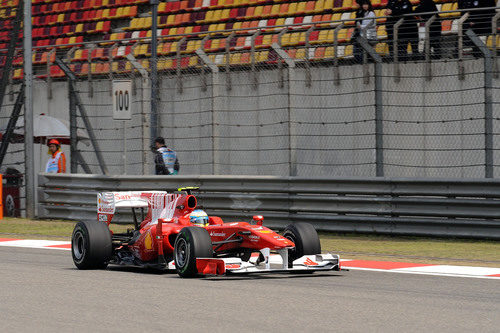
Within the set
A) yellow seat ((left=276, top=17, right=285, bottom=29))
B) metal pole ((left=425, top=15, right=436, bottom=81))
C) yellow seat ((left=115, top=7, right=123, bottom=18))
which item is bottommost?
metal pole ((left=425, top=15, right=436, bottom=81))

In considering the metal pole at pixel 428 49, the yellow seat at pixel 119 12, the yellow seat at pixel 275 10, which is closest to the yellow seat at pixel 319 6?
the yellow seat at pixel 275 10

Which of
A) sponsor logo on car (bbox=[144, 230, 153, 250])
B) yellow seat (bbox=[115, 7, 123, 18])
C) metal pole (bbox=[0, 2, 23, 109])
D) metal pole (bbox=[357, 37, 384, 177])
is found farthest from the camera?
yellow seat (bbox=[115, 7, 123, 18])

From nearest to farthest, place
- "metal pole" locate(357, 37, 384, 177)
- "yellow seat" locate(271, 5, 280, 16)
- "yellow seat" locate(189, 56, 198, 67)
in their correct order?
"metal pole" locate(357, 37, 384, 177) → "yellow seat" locate(189, 56, 198, 67) → "yellow seat" locate(271, 5, 280, 16)

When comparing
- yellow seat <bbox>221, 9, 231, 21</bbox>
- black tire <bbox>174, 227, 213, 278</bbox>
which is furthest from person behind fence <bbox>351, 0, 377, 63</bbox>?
yellow seat <bbox>221, 9, 231, 21</bbox>

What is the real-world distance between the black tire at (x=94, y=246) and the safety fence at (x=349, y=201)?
465 centimetres

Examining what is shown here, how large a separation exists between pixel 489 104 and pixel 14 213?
9630 mm

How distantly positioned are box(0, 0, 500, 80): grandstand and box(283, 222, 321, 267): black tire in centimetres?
526

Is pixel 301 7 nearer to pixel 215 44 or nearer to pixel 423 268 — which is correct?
pixel 215 44

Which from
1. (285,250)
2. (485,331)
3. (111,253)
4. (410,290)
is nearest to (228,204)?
(111,253)

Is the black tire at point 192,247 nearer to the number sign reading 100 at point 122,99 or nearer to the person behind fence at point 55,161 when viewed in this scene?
the number sign reading 100 at point 122,99

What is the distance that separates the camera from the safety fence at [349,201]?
500 inches

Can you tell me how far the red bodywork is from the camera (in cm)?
898

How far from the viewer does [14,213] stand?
18.7 meters

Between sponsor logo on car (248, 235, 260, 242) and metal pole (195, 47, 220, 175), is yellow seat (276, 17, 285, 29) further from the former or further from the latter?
sponsor logo on car (248, 235, 260, 242)
